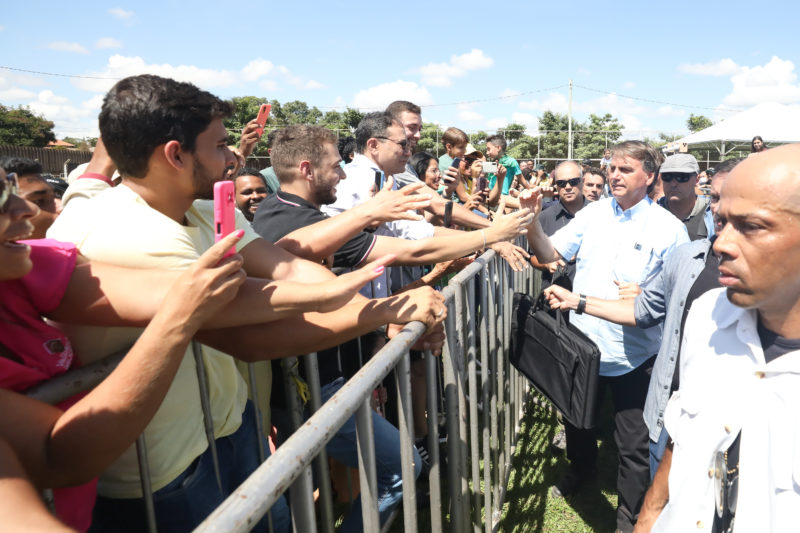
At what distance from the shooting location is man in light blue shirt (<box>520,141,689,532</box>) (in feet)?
11.0

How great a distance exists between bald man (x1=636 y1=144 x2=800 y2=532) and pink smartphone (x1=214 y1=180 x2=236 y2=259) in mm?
1445

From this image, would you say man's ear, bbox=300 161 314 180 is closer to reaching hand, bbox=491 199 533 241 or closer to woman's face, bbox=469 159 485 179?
reaching hand, bbox=491 199 533 241

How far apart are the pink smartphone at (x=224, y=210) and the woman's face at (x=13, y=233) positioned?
388mm

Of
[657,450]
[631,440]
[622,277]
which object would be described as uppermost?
[622,277]

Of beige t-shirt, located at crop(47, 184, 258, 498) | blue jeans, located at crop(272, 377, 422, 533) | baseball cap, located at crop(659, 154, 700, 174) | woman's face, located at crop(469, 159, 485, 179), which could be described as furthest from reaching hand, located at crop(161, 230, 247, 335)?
woman's face, located at crop(469, 159, 485, 179)

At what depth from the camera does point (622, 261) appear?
3.57m

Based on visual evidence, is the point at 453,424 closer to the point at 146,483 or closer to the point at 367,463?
the point at 367,463

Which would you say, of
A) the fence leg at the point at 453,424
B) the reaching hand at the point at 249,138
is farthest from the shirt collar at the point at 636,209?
the reaching hand at the point at 249,138

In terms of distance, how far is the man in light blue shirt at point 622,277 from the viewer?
3.35 metres

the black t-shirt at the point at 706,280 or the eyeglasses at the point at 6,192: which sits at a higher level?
the eyeglasses at the point at 6,192

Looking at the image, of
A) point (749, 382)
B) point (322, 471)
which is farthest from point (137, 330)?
point (749, 382)

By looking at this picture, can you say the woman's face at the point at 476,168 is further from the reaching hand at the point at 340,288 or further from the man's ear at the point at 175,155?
the man's ear at the point at 175,155

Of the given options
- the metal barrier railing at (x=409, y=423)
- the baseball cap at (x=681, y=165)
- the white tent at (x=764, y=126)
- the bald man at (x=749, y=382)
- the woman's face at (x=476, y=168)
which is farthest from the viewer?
the white tent at (x=764, y=126)

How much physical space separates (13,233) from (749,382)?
1.93 m
